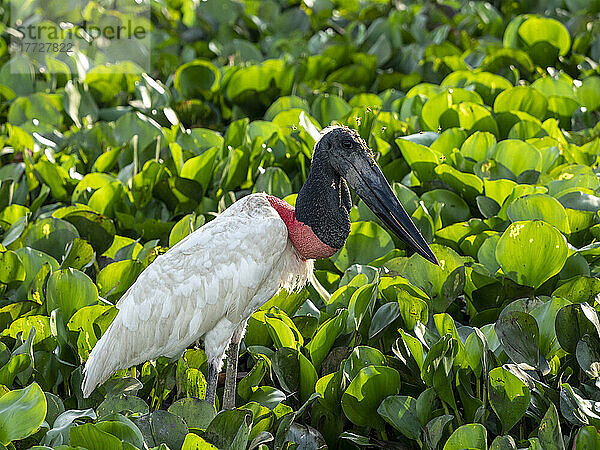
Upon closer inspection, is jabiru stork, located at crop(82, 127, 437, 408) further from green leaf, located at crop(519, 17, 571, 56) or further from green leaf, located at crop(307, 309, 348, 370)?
green leaf, located at crop(519, 17, 571, 56)

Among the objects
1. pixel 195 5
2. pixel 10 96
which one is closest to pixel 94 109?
pixel 10 96

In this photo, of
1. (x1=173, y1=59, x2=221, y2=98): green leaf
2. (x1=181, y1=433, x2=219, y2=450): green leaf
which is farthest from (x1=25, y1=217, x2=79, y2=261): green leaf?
(x1=173, y1=59, x2=221, y2=98): green leaf

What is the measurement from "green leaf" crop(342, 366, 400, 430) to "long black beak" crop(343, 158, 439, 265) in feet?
1.86

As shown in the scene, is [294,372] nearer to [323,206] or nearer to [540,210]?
[323,206]

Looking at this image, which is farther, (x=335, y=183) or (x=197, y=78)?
(x=197, y=78)

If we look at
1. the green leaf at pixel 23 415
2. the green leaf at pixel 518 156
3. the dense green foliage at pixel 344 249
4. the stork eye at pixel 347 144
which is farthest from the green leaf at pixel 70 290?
the green leaf at pixel 518 156

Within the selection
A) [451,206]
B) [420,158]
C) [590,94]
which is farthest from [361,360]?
[590,94]

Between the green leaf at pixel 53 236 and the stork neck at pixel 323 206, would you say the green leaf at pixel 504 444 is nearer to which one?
the stork neck at pixel 323 206

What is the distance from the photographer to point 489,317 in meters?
4.04

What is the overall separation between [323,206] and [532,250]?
3.36 ft

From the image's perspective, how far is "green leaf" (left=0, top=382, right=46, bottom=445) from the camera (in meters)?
3.06

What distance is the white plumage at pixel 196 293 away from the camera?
3.52 m

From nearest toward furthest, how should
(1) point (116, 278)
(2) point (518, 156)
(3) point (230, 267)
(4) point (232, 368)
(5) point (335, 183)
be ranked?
1. (3) point (230, 267)
2. (5) point (335, 183)
3. (4) point (232, 368)
4. (1) point (116, 278)
5. (2) point (518, 156)

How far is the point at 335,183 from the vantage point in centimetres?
364
